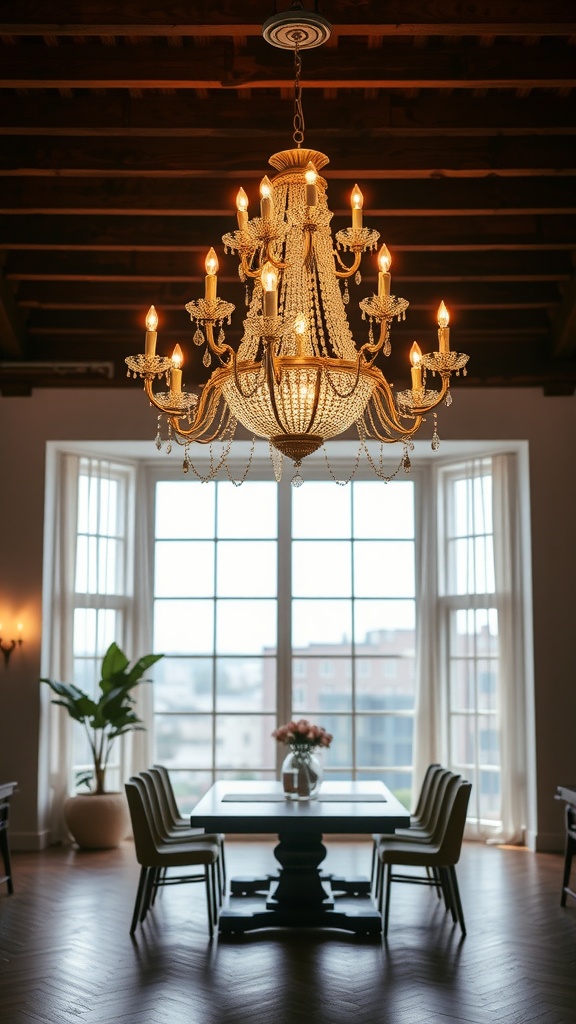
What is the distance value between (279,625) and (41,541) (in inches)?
91.2

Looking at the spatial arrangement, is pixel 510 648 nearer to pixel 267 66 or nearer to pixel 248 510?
pixel 248 510

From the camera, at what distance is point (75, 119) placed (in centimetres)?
631

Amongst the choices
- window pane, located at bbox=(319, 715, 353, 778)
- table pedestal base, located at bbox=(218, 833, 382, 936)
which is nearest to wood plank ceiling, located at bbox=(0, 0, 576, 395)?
window pane, located at bbox=(319, 715, 353, 778)

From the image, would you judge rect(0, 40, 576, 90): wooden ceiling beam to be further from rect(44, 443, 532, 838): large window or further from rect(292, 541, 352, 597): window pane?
rect(292, 541, 352, 597): window pane

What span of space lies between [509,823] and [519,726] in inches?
31.9

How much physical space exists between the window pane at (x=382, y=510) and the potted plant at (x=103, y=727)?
236 cm

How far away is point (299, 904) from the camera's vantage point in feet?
19.5

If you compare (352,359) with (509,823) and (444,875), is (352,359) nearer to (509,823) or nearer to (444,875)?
(444,875)

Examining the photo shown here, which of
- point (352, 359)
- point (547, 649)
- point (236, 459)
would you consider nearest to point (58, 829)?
point (236, 459)

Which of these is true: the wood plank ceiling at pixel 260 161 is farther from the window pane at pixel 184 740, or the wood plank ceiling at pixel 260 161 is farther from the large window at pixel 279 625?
the window pane at pixel 184 740

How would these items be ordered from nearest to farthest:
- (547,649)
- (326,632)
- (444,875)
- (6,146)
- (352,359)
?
1. (352,359)
2. (444,875)
3. (6,146)
4. (547,649)
5. (326,632)

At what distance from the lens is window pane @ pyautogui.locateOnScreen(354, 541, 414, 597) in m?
9.66

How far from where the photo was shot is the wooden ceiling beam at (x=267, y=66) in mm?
5844

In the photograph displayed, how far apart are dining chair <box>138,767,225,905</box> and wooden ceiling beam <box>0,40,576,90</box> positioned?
4.04m
